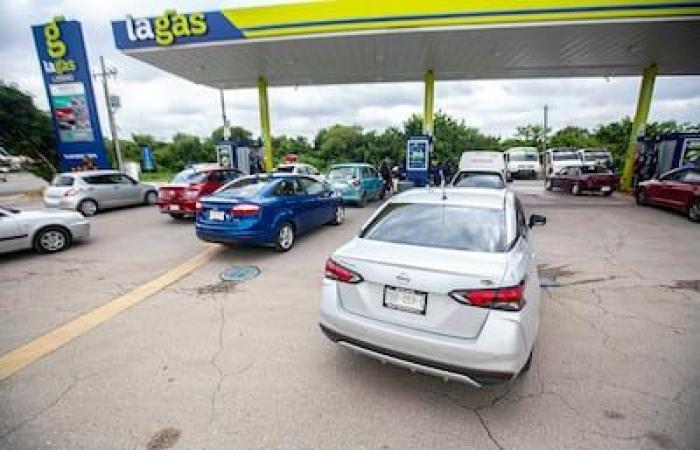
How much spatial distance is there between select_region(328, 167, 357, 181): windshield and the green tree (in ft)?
67.5

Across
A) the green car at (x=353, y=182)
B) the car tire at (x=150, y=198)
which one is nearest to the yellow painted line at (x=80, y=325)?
the green car at (x=353, y=182)

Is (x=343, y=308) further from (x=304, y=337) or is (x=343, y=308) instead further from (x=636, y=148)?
(x=636, y=148)

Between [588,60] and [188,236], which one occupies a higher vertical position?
[588,60]

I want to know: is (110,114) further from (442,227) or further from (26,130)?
(442,227)

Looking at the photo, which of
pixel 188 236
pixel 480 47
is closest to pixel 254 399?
pixel 188 236

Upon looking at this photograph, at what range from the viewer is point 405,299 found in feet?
9.18

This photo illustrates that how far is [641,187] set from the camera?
13.0 m

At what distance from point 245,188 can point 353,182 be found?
611 cm

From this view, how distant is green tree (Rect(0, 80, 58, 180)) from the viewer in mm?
21406

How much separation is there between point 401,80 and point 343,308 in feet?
62.6

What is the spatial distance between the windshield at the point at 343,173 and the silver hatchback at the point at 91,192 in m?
7.38

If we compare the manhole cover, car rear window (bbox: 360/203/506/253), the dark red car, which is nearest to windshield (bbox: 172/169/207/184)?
the manhole cover

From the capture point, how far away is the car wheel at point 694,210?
9973 mm

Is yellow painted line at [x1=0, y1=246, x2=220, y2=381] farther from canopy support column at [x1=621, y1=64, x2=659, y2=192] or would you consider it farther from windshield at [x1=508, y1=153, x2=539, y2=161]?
windshield at [x1=508, y1=153, x2=539, y2=161]
